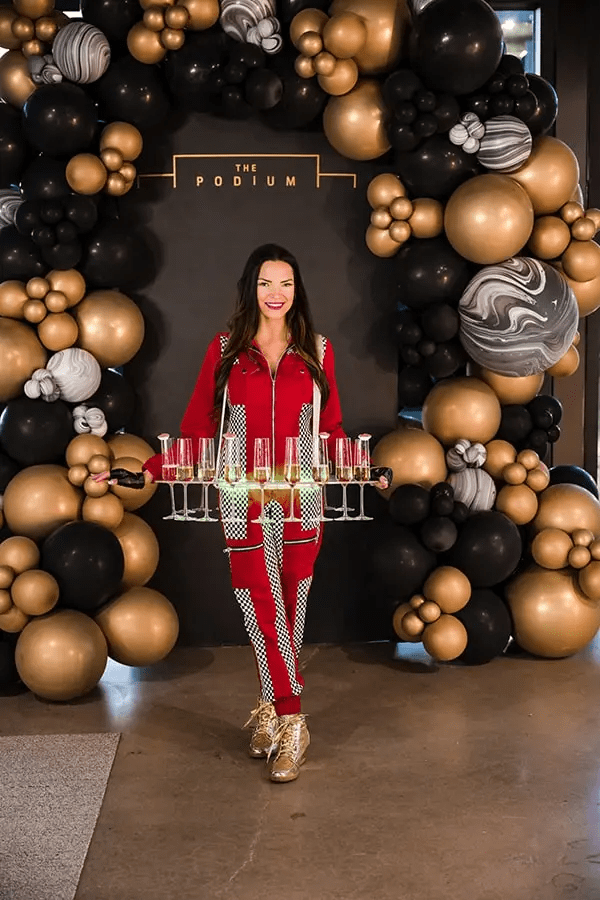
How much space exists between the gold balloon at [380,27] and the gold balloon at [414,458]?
1.37m

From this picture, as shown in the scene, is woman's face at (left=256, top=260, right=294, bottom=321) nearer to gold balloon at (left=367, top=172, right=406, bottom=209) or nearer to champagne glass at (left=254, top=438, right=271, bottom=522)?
champagne glass at (left=254, top=438, right=271, bottom=522)

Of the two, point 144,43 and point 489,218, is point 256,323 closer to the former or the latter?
point 489,218

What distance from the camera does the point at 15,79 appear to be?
4188 millimetres

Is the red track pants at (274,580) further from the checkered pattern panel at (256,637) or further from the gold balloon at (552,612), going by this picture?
the gold balloon at (552,612)

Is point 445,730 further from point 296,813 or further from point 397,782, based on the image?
point 296,813

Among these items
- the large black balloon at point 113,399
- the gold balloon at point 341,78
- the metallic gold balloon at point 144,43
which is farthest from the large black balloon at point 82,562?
the gold balloon at point 341,78

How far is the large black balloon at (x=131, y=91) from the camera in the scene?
414 centimetres

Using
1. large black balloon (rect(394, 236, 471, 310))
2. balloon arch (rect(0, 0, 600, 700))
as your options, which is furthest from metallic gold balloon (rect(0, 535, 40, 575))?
large black balloon (rect(394, 236, 471, 310))

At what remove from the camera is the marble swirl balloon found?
4047mm

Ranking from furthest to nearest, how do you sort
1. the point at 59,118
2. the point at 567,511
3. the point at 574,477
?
1. the point at 574,477
2. the point at 567,511
3. the point at 59,118

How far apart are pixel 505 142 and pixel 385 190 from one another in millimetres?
459

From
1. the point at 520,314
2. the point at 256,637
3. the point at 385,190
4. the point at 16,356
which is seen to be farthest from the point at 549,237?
the point at 16,356

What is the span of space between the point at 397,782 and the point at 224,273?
6.91ft

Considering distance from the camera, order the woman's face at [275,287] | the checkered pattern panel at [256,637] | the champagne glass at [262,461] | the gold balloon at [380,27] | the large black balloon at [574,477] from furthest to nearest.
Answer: the large black balloon at [574,477] < the gold balloon at [380,27] < the checkered pattern panel at [256,637] < the woman's face at [275,287] < the champagne glass at [262,461]
